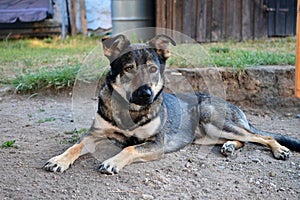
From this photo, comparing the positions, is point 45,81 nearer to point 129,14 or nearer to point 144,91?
point 144,91

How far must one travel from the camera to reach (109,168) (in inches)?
137

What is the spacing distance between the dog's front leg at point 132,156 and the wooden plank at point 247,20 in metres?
6.69

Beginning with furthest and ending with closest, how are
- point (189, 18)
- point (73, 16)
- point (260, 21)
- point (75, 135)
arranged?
point (73, 16) → point (260, 21) → point (189, 18) → point (75, 135)

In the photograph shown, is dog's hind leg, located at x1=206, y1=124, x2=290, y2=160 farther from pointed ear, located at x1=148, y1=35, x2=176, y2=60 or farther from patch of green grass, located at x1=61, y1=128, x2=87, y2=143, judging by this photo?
patch of green grass, located at x1=61, y1=128, x2=87, y2=143

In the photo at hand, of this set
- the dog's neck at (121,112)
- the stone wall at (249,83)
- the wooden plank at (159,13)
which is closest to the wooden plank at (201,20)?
the wooden plank at (159,13)

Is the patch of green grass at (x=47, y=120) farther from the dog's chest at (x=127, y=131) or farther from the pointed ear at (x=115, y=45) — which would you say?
the pointed ear at (x=115, y=45)

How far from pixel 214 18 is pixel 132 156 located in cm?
674

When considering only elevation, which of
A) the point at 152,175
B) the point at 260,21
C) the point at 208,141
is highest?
the point at 260,21

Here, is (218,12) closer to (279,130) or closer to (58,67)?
→ (58,67)

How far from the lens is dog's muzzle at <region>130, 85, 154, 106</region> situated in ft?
11.8

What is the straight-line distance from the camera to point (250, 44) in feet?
30.6

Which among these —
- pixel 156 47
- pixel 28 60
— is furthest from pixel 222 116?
pixel 28 60

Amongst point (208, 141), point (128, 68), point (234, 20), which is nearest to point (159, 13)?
point (234, 20)

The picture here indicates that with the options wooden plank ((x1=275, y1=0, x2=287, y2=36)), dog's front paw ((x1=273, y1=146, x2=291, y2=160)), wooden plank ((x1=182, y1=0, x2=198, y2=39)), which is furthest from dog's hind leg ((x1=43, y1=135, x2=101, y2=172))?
wooden plank ((x1=275, y1=0, x2=287, y2=36))
